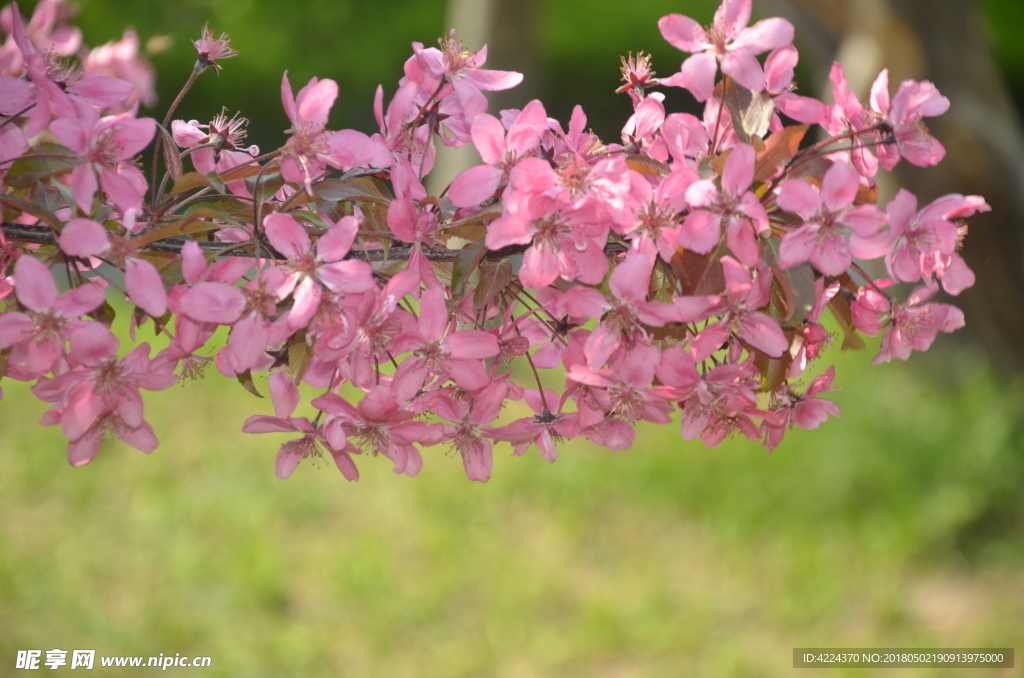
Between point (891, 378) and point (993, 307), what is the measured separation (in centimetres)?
42

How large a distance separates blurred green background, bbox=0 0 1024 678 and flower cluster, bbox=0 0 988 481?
1.49 meters

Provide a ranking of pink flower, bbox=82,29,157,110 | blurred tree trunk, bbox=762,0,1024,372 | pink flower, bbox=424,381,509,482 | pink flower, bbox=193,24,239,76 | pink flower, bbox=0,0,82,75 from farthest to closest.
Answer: blurred tree trunk, bbox=762,0,1024,372 → pink flower, bbox=82,29,157,110 → pink flower, bbox=0,0,82,75 → pink flower, bbox=193,24,239,76 → pink flower, bbox=424,381,509,482

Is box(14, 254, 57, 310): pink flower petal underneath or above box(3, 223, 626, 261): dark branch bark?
underneath

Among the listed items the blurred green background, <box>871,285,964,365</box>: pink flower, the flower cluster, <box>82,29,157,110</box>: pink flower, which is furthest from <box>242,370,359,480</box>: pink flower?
<box>82,29,157,110</box>: pink flower

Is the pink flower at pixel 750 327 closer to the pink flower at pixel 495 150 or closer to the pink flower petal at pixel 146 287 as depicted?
Answer: the pink flower at pixel 495 150

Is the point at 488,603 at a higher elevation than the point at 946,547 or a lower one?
lower

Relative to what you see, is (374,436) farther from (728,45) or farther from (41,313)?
(728,45)

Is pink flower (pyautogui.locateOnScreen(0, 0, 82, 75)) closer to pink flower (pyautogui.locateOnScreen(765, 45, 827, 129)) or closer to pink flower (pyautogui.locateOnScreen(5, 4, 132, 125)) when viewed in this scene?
pink flower (pyautogui.locateOnScreen(5, 4, 132, 125))

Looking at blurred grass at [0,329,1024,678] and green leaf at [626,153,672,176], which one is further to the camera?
blurred grass at [0,329,1024,678]

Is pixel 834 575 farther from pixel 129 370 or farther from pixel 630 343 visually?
pixel 129 370

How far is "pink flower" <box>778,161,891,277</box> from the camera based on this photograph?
58 centimetres

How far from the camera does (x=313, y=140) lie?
61 centimetres

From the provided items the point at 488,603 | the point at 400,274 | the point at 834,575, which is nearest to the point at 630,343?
the point at 400,274

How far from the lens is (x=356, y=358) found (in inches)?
24.8
